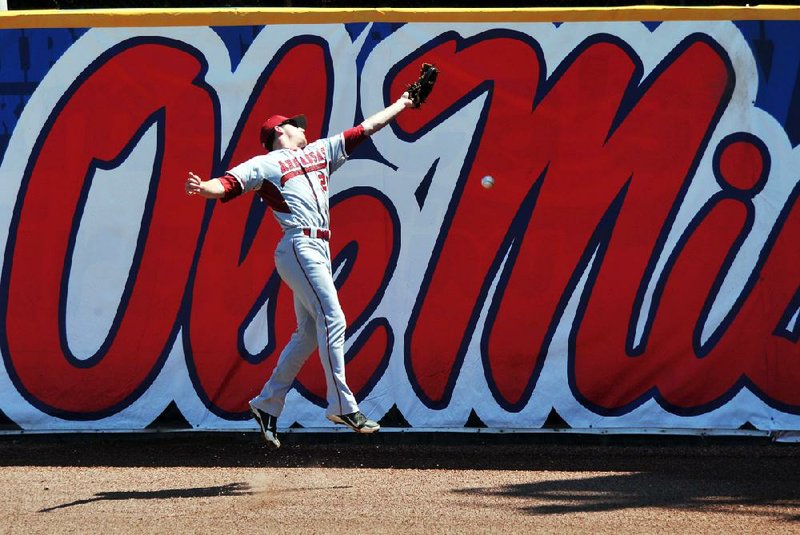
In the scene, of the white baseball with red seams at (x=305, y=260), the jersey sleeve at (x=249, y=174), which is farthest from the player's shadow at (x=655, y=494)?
the jersey sleeve at (x=249, y=174)

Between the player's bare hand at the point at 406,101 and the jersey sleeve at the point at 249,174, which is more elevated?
the player's bare hand at the point at 406,101

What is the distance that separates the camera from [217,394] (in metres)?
7.39

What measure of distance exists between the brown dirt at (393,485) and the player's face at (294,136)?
180 cm

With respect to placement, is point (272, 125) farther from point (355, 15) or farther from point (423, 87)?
point (355, 15)

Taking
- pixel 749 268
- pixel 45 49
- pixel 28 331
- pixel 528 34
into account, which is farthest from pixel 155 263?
pixel 749 268

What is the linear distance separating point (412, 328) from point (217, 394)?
1.23m

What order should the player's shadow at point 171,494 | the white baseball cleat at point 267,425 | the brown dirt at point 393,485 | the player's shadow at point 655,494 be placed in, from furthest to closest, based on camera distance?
the white baseball cleat at point 267,425 → the player's shadow at point 171,494 → the player's shadow at point 655,494 → the brown dirt at point 393,485

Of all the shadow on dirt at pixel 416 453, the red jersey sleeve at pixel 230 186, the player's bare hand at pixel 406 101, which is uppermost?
the player's bare hand at pixel 406 101

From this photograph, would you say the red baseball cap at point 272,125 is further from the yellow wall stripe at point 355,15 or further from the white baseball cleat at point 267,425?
the white baseball cleat at point 267,425

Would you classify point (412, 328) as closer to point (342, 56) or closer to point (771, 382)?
point (342, 56)

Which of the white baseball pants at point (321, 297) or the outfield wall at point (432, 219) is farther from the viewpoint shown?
the outfield wall at point (432, 219)

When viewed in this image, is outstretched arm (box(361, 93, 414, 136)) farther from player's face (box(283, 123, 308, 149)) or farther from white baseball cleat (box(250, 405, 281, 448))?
white baseball cleat (box(250, 405, 281, 448))

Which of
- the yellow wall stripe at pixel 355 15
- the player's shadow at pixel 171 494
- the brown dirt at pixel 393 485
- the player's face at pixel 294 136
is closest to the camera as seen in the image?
the brown dirt at pixel 393 485

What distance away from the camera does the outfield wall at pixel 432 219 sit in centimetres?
Result: 727
